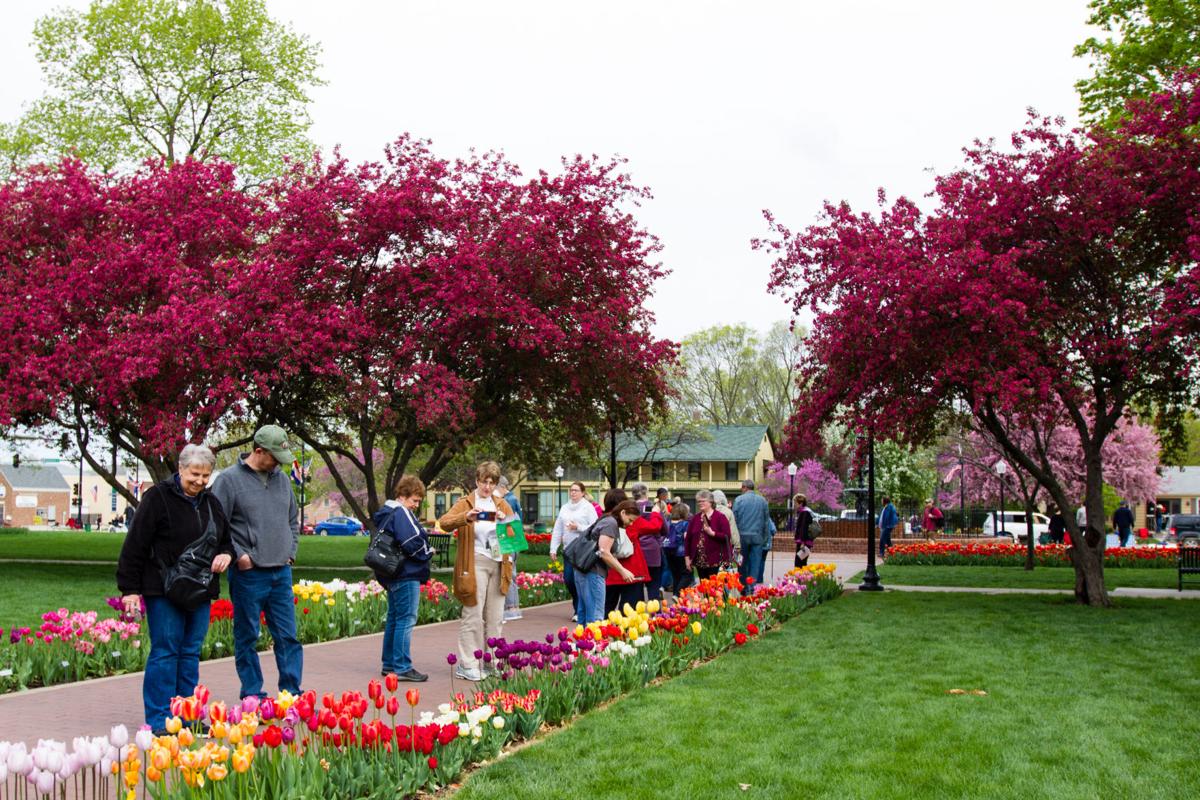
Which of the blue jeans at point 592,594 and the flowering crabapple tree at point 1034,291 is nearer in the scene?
the blue jeans at point 592,594

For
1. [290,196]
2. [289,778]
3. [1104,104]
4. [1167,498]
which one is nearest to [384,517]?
[289,778]

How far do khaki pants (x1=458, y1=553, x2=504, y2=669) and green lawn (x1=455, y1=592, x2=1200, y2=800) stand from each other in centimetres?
150

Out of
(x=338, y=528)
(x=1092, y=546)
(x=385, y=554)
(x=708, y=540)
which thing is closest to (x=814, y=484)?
(x=338, y=528)

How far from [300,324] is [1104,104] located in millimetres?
14929

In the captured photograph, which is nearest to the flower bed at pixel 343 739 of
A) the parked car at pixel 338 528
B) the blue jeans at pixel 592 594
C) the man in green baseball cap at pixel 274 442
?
the blue jeans at pixel 592 594

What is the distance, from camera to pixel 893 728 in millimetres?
6797

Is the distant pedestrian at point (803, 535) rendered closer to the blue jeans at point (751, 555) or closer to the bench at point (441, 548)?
the blue jeans at point (751, 555)

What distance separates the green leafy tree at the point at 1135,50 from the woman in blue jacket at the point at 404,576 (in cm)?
1515

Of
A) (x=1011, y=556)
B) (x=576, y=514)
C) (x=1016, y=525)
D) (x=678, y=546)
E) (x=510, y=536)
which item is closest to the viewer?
(x=510, y=536)

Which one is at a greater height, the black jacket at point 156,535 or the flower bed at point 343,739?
the black jacket at point 156,535

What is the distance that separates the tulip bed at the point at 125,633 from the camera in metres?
8.33

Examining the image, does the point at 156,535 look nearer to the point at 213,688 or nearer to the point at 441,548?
the point at 213,688

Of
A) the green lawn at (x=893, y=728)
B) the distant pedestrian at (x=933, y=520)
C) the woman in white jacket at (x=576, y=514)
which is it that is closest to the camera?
the green lawn at (x=893, y=728)

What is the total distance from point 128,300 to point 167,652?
12870mm
